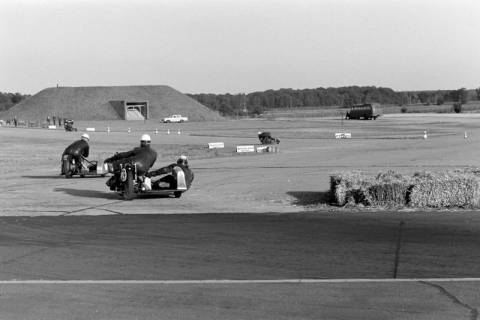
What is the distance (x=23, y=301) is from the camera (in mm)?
7379

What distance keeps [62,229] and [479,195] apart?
26.2 feet

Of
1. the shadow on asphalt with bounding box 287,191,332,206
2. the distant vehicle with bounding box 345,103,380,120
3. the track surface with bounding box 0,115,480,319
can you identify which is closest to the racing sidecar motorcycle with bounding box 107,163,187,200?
the track surface with bounding box 0,115,480,319

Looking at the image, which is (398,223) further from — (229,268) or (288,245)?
(229,268)

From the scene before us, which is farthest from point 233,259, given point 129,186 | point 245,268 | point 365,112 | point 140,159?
point 365,112

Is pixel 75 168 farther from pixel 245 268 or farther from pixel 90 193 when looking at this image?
pixel 245 268

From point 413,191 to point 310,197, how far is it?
113 inches

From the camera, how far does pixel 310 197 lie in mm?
16219

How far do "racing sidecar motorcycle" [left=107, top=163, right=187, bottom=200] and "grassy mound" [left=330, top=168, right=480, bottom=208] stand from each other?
12.8 ft

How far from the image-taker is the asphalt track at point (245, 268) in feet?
23.0

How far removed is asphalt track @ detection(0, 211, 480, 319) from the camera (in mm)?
7012

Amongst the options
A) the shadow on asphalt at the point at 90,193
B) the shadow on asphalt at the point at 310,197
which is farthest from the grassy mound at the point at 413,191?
the shadow on asphalt at the point at 90,193

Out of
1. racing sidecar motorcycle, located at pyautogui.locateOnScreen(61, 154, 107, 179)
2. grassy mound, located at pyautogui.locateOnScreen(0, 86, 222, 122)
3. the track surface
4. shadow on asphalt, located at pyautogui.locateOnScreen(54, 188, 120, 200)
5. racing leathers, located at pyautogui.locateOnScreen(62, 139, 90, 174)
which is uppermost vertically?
grassy mound, located at pyautogui.locateOnScreen(0, 86, 222, 122)

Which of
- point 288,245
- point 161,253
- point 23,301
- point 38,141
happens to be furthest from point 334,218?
point 38,141

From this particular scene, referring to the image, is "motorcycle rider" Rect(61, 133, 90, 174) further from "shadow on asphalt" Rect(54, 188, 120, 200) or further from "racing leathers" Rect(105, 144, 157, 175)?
"racing leathers" Rect(105, 144, 157, 175)
